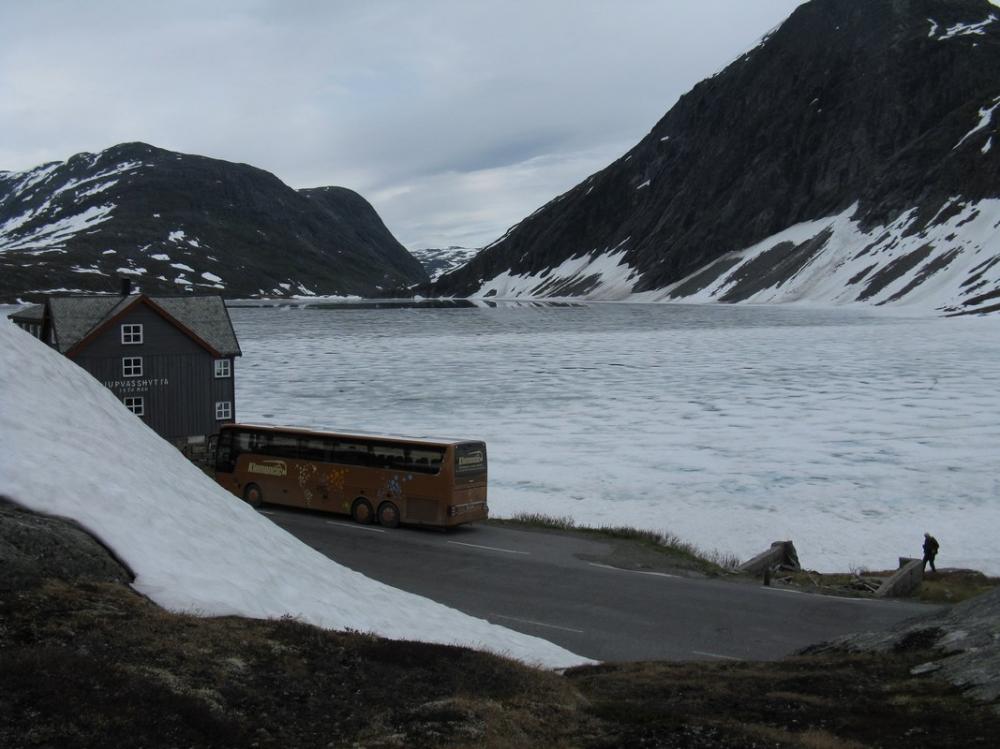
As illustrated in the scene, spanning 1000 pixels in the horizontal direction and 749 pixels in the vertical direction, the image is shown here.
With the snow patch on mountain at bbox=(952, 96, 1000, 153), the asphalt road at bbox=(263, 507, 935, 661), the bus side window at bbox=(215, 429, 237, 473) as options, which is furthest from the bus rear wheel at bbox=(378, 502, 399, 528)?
the snow patch on mountain at bbox=(952, 96, 1000, 153)

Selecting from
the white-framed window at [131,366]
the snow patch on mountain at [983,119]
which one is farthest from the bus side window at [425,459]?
the snow patch on mountain at [983,119]

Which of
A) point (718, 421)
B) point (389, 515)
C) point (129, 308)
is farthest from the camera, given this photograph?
point (718, 421)

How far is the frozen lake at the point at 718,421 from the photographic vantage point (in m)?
29.2

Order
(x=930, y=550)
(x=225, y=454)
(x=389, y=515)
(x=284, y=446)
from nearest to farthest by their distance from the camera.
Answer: (x=930, y=550), (x=389, y=515), (x=284, y=446), (x=225, y=454)

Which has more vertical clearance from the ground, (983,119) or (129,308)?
(983,119)

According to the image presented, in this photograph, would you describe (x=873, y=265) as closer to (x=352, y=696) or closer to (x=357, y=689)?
(x=357, y=689)

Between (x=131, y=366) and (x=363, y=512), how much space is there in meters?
15.8

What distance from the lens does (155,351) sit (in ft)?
133

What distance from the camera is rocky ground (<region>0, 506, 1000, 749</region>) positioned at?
8.84 metres

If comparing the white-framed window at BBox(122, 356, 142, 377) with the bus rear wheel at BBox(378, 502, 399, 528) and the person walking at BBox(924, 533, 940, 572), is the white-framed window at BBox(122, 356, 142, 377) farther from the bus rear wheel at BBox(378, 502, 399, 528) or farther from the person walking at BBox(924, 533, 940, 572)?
the person walking at BBox(924, 533, 940, 572)

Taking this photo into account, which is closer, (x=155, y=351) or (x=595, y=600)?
(x=595, y=600)

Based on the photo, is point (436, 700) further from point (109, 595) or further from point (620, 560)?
point (620, 560)

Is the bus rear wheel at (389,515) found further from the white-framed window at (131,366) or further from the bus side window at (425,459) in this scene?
the white-framed window at (131,366)

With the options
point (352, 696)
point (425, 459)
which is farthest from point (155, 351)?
point (352, 696)
